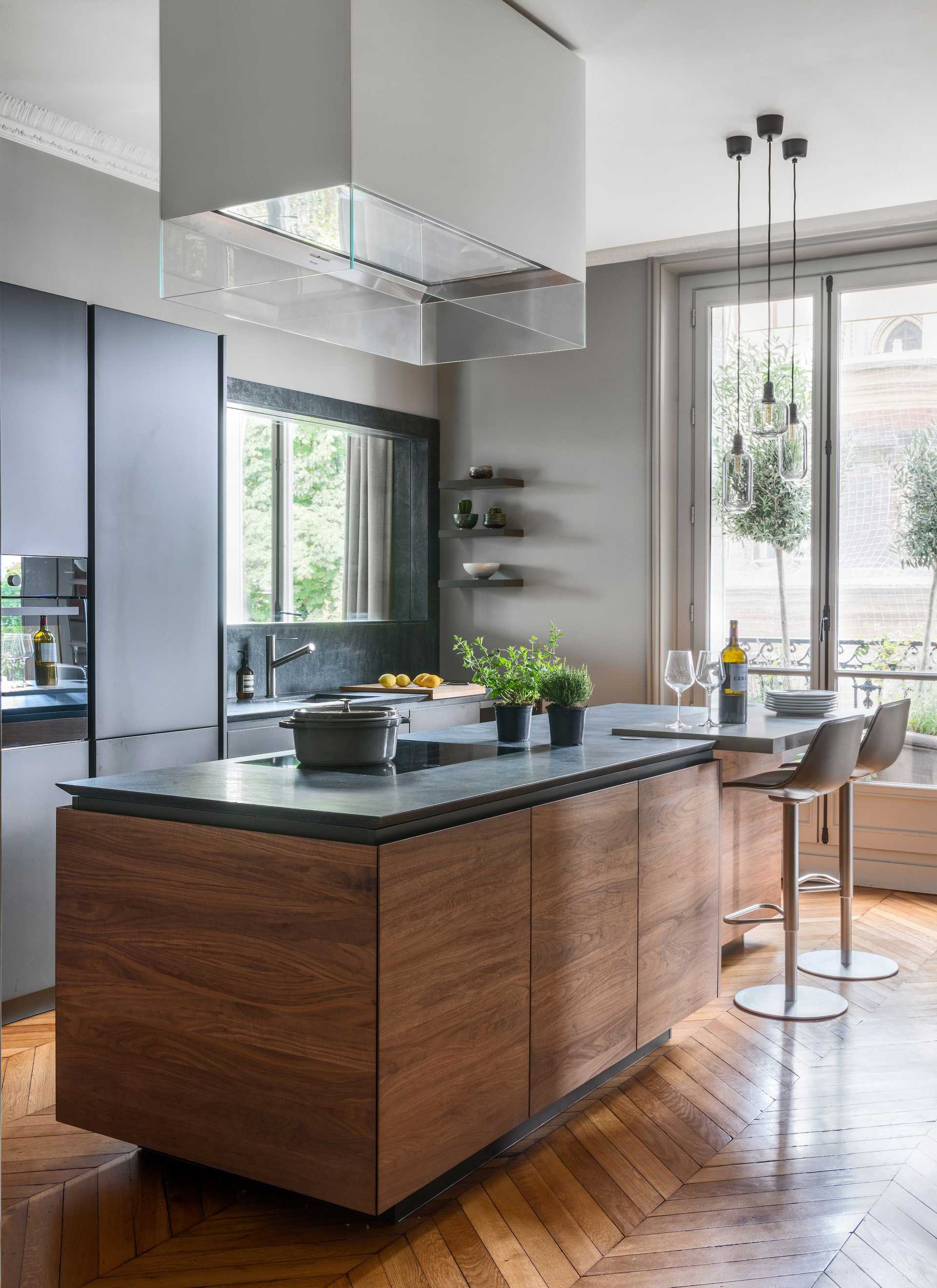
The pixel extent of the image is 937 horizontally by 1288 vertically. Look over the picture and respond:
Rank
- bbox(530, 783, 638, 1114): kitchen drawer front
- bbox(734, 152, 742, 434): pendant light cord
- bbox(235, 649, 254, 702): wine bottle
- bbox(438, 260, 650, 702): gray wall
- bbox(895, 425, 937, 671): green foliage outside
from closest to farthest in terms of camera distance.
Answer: bbox(530, 783, 638, 1114): kitchen drawer front < bbox(235, 649, 254, 702): wine bottle < bbox(895, 425, 937, 671): green foliage outside < bbox(734, 152, 742, 434): pendant light cord < bbox(438, 260, 650, 702): gray wall

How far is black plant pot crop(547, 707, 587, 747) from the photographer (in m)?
3.29

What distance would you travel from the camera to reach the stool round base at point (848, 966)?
403 centimetres

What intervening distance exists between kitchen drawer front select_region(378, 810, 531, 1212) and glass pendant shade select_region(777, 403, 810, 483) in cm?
193

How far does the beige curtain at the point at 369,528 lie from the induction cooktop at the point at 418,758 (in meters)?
2.48

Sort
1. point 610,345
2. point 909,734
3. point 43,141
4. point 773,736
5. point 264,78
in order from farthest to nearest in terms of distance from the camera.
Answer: point 610,345 < point 909,734 < point 43,141 < point 773,736 < point 264,78

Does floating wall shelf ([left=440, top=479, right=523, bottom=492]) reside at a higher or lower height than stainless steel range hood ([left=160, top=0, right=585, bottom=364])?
lower

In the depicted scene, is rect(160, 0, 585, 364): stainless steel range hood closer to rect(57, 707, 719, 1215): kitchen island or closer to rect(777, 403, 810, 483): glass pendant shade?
rect(777, 403, 810, 483): glass pendant shade

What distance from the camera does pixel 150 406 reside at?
3.99m

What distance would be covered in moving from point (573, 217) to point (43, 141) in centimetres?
181

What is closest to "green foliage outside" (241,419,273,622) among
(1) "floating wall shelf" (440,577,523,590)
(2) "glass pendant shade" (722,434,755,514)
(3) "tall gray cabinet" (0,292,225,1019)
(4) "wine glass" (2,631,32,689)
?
(3) "tall gray cabinet" (0,292,225,1019)

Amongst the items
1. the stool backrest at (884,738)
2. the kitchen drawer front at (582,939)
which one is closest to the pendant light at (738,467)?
the stool backrest at (884,738)

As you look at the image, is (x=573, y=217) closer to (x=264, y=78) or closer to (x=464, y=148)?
(x=464, y=148)

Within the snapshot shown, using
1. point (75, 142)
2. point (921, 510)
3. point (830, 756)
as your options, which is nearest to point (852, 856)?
point (830, 756)

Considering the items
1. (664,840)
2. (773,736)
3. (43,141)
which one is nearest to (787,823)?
(773,736)
